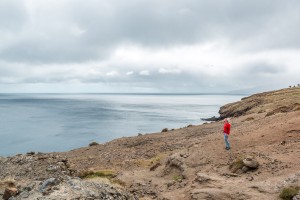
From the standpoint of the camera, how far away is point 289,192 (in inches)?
765

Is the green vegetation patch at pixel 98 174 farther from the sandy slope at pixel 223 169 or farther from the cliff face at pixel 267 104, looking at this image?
the cliff face at pixel 267 104

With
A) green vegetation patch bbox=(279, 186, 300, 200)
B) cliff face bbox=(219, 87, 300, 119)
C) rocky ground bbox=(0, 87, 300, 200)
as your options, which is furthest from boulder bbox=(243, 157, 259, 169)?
cliff face bbox=(219, 87, 300, 119)

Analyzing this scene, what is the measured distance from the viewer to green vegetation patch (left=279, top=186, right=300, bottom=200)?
19.3 m

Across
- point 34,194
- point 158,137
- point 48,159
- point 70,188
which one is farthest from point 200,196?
point 158,137

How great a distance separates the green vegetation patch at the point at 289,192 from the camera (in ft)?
63.5

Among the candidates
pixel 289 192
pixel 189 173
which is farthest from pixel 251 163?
pixel 289 192

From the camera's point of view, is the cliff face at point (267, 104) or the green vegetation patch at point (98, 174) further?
the cliff face at point (267, 104)

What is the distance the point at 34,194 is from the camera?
55.5ft

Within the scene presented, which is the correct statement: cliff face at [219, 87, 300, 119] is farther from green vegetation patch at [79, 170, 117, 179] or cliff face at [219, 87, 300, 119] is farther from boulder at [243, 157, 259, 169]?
green vegetation patch at [79, 170, 117, 179]

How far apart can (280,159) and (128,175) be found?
14.8 m

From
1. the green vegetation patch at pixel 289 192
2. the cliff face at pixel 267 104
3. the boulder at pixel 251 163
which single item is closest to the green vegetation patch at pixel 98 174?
the boulder at pixel 251 163

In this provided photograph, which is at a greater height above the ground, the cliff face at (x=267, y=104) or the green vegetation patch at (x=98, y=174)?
the cliff face at (x=267, y=104)

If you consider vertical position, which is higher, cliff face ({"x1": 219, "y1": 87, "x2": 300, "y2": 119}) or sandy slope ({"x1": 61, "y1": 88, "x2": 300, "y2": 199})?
cliff face ({"x1": 219, "y1": 87, "x2": 300, "y2": 119})

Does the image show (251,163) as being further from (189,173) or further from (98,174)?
(98,174)
